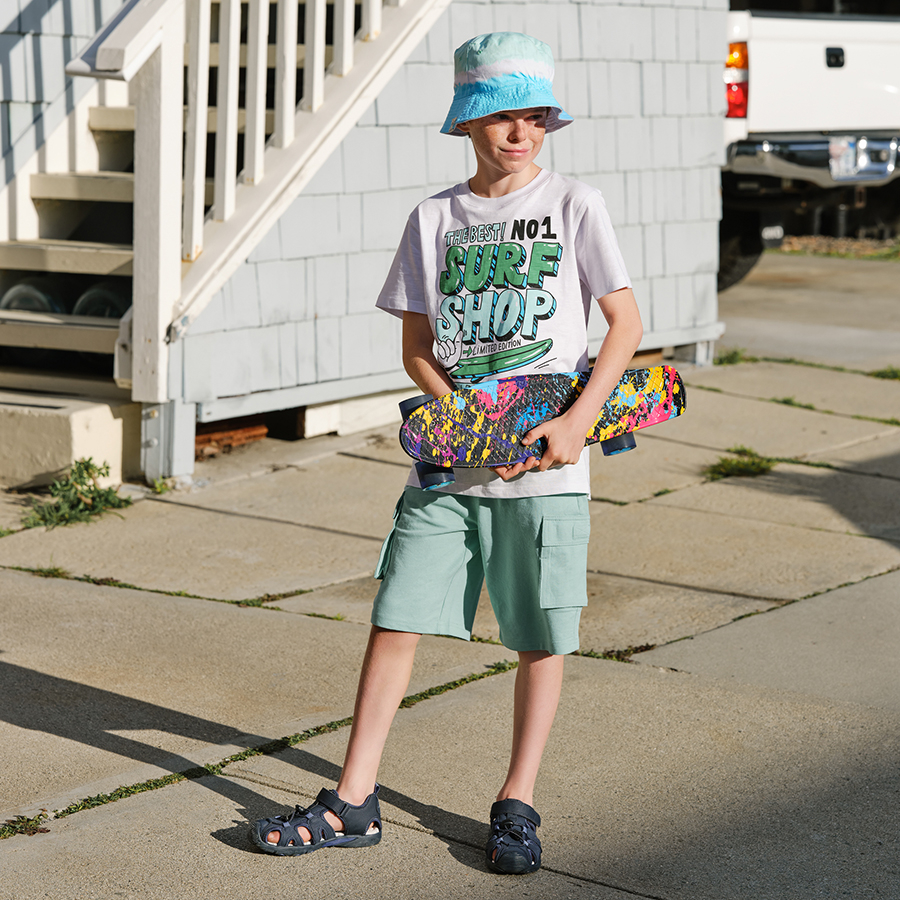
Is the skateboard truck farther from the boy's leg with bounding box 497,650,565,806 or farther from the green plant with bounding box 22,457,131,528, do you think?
the green plant with bounding box 22,457,131,528

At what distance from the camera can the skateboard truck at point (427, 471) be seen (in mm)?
2801

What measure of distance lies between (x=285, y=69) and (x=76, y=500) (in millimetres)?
2002

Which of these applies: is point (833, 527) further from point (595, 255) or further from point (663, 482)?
point (595, 255)

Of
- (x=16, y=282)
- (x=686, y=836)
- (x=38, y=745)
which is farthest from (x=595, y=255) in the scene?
(x=16, y=282)

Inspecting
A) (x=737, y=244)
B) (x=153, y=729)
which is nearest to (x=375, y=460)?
(x=153, y=729)

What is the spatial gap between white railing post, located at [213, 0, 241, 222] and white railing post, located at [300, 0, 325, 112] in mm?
366

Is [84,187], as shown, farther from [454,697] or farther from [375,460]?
[454,697]

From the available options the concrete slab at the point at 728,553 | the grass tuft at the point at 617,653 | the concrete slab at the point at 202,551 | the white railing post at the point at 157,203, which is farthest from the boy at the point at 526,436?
the white railing post at the point at 157,203

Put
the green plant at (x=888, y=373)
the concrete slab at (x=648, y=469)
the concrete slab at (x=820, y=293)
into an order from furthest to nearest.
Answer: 1. the concrete slab at (x=820, y=293)
2. the green plant at (x=888, y=373)
3. the concrete slab at (x=648, y=469)

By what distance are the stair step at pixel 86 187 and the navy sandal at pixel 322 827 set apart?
4.19 m

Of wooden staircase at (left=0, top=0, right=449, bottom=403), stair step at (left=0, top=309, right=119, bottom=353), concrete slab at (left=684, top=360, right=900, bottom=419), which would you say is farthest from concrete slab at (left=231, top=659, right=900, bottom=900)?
concrete slab at (left=684, top=360, right=900, bottom=419)

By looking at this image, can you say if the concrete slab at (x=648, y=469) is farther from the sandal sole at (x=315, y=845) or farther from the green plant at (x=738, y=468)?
the sandal sole at (x=315, y=845)

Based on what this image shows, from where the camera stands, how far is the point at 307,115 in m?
6.18

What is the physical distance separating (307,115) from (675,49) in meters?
2.52
